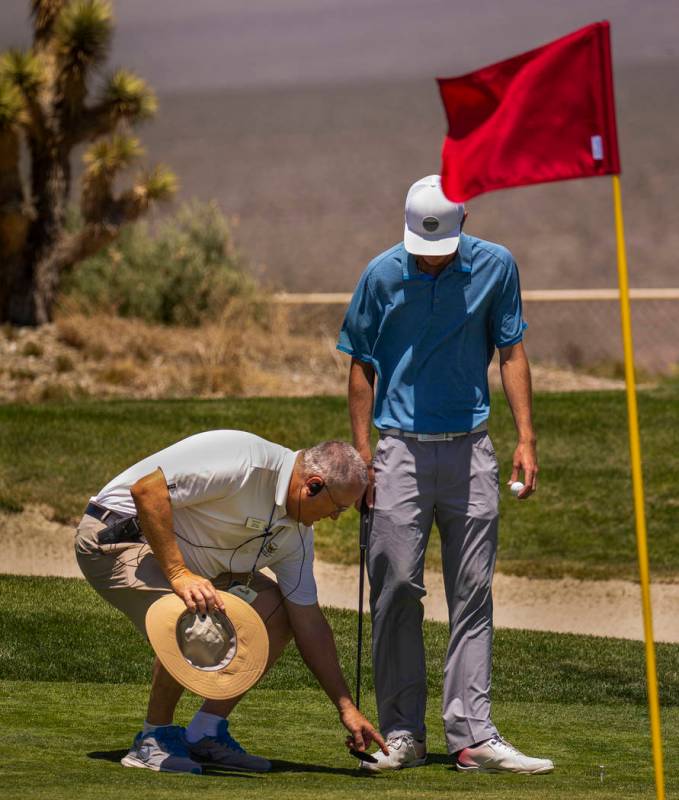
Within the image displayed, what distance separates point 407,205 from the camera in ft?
17.0

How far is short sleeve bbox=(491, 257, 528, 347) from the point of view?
5273 millimetres

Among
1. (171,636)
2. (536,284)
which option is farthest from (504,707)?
(536,284)

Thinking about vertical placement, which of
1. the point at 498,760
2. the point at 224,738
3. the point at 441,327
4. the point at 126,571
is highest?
the point at 441,327

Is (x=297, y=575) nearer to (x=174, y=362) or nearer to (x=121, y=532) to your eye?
(x=121, y=532)

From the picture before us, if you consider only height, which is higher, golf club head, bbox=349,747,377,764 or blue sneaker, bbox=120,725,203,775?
blue sneaker, bbox=120,725,203,775

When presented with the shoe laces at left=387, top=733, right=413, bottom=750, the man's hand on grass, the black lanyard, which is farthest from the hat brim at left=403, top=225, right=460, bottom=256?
the shoe laces at left=387, top=733, right=413, bottom=750

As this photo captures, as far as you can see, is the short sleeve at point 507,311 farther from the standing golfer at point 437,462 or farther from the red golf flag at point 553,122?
the red golf flag at point 553,122

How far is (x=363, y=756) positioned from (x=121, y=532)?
1.08m

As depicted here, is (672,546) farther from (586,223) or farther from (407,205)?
(586,223)

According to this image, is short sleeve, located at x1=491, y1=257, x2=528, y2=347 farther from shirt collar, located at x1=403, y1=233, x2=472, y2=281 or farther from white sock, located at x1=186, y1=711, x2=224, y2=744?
white sock, located at x1=186, y1=711, x2=224, y2=744

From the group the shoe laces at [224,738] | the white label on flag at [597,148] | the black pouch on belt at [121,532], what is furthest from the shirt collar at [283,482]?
the white label on flag at [597,148]

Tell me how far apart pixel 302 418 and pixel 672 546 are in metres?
3.91

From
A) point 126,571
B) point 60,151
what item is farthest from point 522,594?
point 60,151

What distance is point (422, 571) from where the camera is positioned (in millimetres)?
5230
